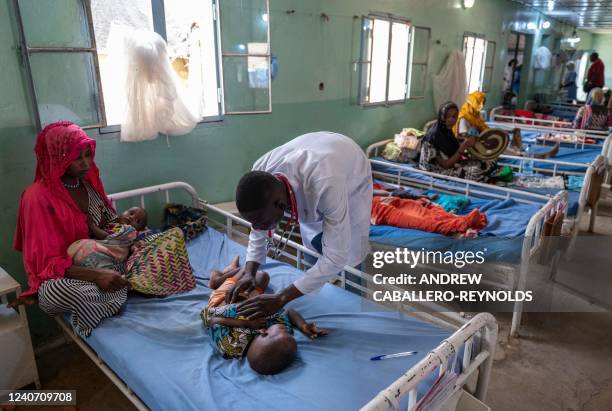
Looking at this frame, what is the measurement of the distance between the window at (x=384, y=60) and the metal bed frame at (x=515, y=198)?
706 millimetres

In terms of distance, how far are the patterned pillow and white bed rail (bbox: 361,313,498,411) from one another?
153 centimetres

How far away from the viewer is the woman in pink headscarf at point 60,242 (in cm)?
222

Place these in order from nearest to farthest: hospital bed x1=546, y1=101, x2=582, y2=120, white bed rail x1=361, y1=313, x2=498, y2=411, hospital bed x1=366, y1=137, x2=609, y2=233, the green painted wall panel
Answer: white bed rail x1=361, y1=313, x2=498, y2=411
the green painted wall panel
hospital bed x1=366, y1=137, x2=609, y2=233
hospital bed x1=546, y1=101, x2=582, y2=120

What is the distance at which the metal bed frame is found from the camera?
2793 mm

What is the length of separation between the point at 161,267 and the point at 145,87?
139cm

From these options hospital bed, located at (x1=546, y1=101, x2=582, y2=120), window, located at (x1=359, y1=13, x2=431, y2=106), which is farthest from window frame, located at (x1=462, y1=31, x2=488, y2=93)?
hospital bed, located at (x1=546, y1=101, x2=582, y2=120)

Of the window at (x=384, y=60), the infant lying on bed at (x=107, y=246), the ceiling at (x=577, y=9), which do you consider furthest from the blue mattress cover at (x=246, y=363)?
the ceiling at (x=577, y=9)

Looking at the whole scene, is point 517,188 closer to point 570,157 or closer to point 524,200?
point 524,200

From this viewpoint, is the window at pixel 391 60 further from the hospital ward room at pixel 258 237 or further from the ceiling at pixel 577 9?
the ceiling at pixel 577 9

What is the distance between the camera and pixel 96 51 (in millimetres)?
2873

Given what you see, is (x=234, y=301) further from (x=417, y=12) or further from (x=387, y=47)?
(x=417, y=12)

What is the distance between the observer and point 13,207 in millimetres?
2719

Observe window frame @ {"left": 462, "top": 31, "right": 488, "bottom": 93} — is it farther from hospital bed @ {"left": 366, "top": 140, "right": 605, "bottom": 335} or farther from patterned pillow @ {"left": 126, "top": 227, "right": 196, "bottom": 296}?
patterned pillow @ {"left": 126, "top": 227, "right": 196, "bottom": 296}

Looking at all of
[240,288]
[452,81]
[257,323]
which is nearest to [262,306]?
[257,323]
